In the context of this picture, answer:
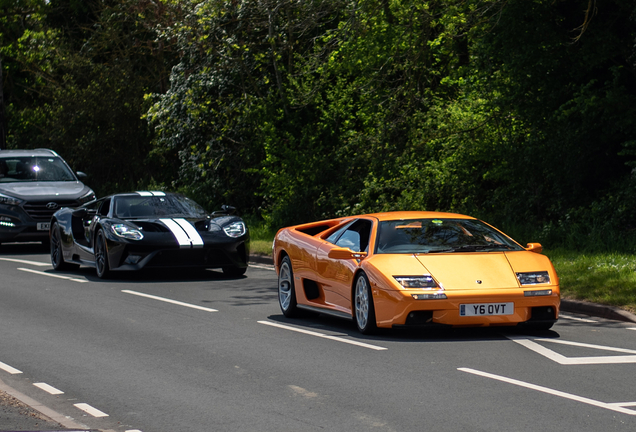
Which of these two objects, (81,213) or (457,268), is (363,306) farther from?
(81,213)

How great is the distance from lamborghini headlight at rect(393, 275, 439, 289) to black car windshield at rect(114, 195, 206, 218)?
24.5 ft

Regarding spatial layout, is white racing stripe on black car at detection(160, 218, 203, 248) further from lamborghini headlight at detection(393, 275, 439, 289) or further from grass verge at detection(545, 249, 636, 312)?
lamborghini headlight at detection(393, 275, 439, 289)

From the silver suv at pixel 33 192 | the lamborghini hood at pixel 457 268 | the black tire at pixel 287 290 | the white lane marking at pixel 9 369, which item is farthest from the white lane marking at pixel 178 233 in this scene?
the silver suv at pixel 33 192

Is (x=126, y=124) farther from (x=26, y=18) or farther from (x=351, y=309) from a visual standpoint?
(x=351, y=309)

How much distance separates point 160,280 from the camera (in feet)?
49.6

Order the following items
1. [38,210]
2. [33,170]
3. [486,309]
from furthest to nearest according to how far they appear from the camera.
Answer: [33,170], [38,210], [486,309]

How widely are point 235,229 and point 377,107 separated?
8750mm

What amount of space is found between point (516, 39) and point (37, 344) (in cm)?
1228

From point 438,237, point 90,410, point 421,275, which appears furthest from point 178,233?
point 90,410

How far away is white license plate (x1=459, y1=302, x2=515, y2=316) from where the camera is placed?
892cm

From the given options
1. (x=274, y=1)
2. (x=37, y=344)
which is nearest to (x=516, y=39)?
(x=274, y=1)

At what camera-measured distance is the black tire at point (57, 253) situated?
17.0 m

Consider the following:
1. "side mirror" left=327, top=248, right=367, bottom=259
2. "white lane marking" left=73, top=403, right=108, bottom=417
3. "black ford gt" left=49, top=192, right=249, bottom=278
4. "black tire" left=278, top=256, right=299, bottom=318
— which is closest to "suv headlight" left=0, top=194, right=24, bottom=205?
"black ford gt" left=49, top=192, right=249, bottom=278

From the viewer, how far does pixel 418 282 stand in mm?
9000
